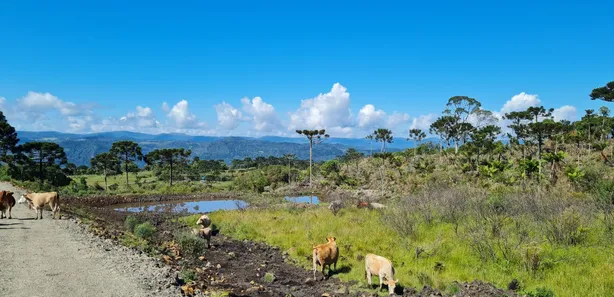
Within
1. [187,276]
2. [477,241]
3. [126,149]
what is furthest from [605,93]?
[126,149]

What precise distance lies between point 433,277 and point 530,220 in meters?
5.71

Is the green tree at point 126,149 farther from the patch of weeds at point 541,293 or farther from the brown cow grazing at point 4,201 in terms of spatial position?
the patch of weeds at point 541,293

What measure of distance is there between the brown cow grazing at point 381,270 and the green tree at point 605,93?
59.1 metres

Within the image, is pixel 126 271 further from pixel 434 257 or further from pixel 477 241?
pixel 477 241

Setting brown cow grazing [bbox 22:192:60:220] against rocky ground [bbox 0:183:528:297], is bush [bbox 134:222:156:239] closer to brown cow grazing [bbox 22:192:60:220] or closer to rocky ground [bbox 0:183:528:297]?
rocky ground [bbox 0:183:528:297]

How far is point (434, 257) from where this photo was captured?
447 inches

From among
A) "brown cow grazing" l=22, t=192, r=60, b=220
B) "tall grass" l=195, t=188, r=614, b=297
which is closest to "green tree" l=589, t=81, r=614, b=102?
"tall grass" l=195, t=188, r=614, b=297

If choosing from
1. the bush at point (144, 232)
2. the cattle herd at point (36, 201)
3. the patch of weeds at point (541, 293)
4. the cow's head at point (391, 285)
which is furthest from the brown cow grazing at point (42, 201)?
the patch of weeds at point (541, 293)

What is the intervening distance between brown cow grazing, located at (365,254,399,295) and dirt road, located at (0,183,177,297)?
15.7 feet

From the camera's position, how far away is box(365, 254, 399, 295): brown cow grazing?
866 cm

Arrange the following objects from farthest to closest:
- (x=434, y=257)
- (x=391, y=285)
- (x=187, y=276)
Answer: (x=434, y=257) → (x=187, y=276) → (x=391, y=285)

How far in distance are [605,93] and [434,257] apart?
5720cm

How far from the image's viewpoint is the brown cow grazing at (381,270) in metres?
8.66

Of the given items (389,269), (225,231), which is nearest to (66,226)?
(225,231)
